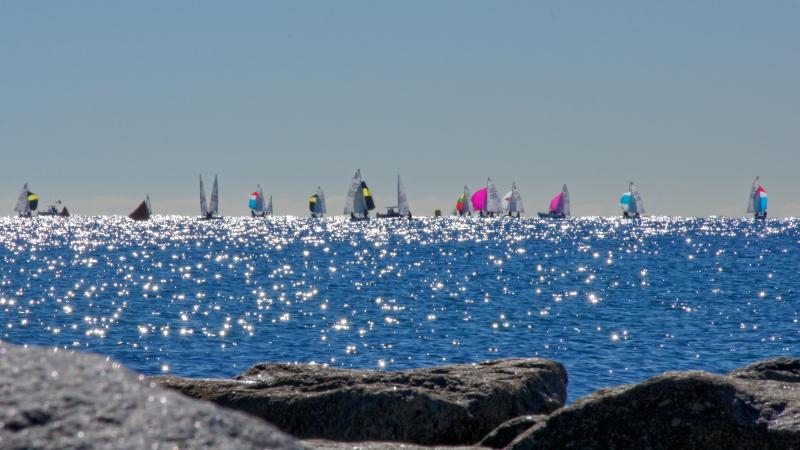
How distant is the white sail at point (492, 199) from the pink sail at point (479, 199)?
1007 millimetres

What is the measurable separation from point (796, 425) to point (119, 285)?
52.5 m

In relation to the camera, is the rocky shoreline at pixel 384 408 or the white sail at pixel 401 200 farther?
the white sail at pixel 401 200

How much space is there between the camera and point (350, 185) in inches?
6029

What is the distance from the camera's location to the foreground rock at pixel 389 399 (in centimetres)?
980

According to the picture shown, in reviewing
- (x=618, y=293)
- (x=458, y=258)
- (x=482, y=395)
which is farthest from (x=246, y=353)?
(x=458, y=258)

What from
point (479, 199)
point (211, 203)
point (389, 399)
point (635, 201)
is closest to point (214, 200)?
point (211, 203)

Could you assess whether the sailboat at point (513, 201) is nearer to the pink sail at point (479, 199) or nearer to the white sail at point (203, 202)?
the pink sail at point (479, 199)

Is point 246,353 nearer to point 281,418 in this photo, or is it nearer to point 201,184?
point 281,418

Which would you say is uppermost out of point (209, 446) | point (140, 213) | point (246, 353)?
point (140, 213)

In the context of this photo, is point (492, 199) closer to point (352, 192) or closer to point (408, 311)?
point (352, 192)

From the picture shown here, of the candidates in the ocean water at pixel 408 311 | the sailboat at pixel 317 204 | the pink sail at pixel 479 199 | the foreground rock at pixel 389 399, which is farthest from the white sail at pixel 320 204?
the foreground rock at pixel 389 399

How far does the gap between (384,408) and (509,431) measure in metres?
1.61

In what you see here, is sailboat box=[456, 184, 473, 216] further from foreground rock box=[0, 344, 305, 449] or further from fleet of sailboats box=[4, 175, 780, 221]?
foreground rock box=[0, 344, 305, 449]

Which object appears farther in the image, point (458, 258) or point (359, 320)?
point (458, 258)
